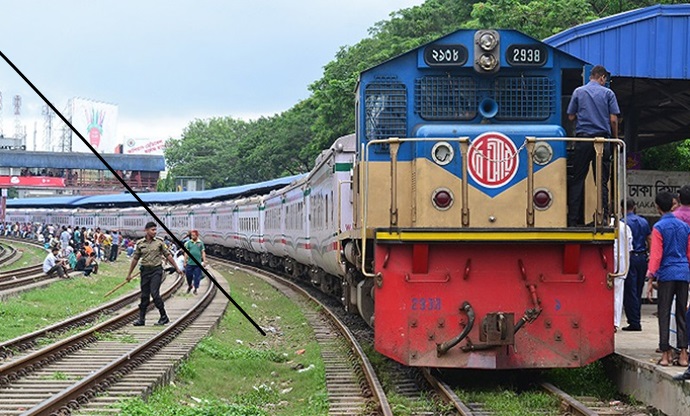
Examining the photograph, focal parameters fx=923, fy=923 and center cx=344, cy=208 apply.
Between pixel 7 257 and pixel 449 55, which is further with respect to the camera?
pixel 7 257

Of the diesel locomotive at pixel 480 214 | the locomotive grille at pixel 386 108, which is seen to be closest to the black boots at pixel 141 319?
the diesel locomotive at pixel 480 214

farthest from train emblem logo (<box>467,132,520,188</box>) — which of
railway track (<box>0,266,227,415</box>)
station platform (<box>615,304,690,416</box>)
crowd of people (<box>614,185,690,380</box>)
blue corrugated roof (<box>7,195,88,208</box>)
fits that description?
blue corrugated roof (<box>7,195,88,208</box>)

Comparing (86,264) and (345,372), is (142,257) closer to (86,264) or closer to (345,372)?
(345,372)

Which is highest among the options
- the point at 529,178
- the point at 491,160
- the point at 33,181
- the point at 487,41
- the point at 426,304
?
the point at 33,181

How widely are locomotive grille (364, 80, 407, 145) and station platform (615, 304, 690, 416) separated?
10.5 ft

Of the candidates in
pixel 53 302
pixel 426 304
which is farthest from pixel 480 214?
pixel 53 302

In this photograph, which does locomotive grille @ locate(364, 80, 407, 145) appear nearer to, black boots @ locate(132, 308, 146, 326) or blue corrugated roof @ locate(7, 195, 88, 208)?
black boots @ locate(132, 308, 146, 326)

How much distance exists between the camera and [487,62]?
9305mm

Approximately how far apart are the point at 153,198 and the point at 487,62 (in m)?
58.5

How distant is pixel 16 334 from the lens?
46.6 feet

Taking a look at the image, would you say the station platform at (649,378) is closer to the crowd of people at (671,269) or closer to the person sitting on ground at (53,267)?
the crowd of people at (671,269)

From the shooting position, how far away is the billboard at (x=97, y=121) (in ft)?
350

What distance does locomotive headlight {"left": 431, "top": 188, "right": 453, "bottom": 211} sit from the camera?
873cm

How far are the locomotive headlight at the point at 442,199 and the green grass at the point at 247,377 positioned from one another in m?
2.22
